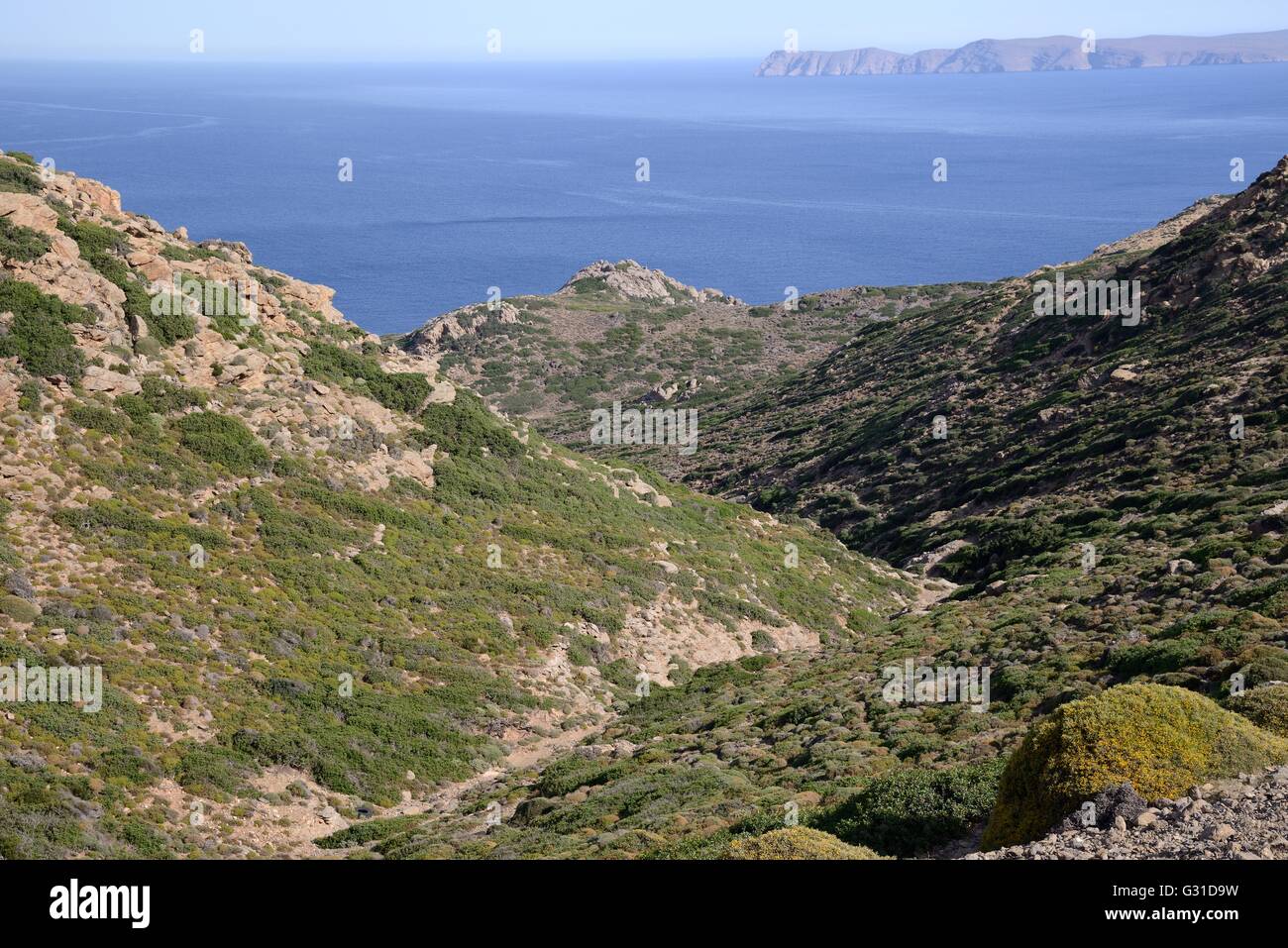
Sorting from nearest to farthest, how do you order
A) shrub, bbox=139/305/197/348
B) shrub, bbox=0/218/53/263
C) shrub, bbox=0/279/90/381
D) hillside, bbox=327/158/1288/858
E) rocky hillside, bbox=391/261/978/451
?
hillside, bbox=327/158/1288/858, shrub, bbox=0/279/90/381, shrub, bbox=0/218/53/263, shrub, bbox=139/305/197/348, rocky hillside, bbox=391/261/978/451

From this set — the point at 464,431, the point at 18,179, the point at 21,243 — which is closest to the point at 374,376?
the point at 464,431

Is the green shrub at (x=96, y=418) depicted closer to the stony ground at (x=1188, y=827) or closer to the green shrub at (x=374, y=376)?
the green shrub at (x=374, y=376)

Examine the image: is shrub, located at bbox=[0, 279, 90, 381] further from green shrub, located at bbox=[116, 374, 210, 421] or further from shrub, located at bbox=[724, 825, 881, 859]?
shrub, located at bbox=[724, 825, 881, 859]

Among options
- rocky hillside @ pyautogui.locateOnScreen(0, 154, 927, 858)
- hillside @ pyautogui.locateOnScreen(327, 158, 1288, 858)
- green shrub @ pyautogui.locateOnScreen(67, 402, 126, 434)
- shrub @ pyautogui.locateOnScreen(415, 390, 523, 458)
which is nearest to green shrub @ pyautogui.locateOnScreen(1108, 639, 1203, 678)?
hillside @ pyautogui.locateOnScreen(327, 158, 1288, 858)

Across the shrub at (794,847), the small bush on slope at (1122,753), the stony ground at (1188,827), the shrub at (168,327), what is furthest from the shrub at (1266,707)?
the shrub at (168,327)
